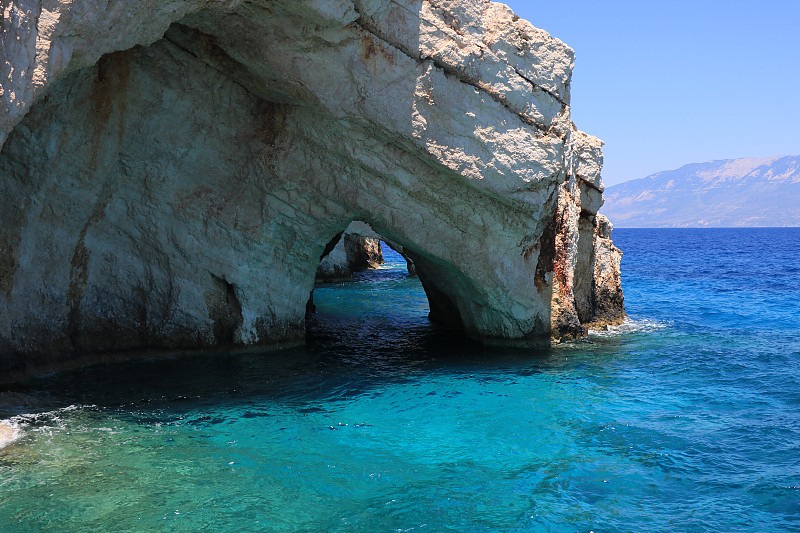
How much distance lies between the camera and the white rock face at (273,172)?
15.6 metres

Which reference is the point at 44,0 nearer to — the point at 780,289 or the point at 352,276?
the point at 352,276

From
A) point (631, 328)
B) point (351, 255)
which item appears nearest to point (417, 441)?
point (631, 328)

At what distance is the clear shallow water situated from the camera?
34.7 ft

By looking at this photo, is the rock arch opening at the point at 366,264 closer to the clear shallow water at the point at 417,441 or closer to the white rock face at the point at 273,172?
the clear shallow water at the point at 417,441

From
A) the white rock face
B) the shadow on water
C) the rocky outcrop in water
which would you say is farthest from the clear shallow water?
the rocky outcrop in water

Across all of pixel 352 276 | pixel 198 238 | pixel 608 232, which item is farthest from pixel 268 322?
pixel 352 276

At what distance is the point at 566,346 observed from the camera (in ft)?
70.3

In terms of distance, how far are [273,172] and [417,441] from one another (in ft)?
27.4

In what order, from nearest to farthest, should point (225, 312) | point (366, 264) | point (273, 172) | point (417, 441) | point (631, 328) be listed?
point (417, 441) < point (273, 172) < point (225, 312) < point (631, 328) < point (366, 264)

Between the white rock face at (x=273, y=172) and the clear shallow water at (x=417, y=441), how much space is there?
4.73 feet

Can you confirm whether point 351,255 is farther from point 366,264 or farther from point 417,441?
point 417,441

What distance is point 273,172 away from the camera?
18.6 meters

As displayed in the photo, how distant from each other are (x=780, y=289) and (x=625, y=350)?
2485cm

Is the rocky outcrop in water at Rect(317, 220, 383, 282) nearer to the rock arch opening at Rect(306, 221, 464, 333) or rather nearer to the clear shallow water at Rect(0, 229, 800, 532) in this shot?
the rock arch opening at Rect(306, 221, 464, 333)
